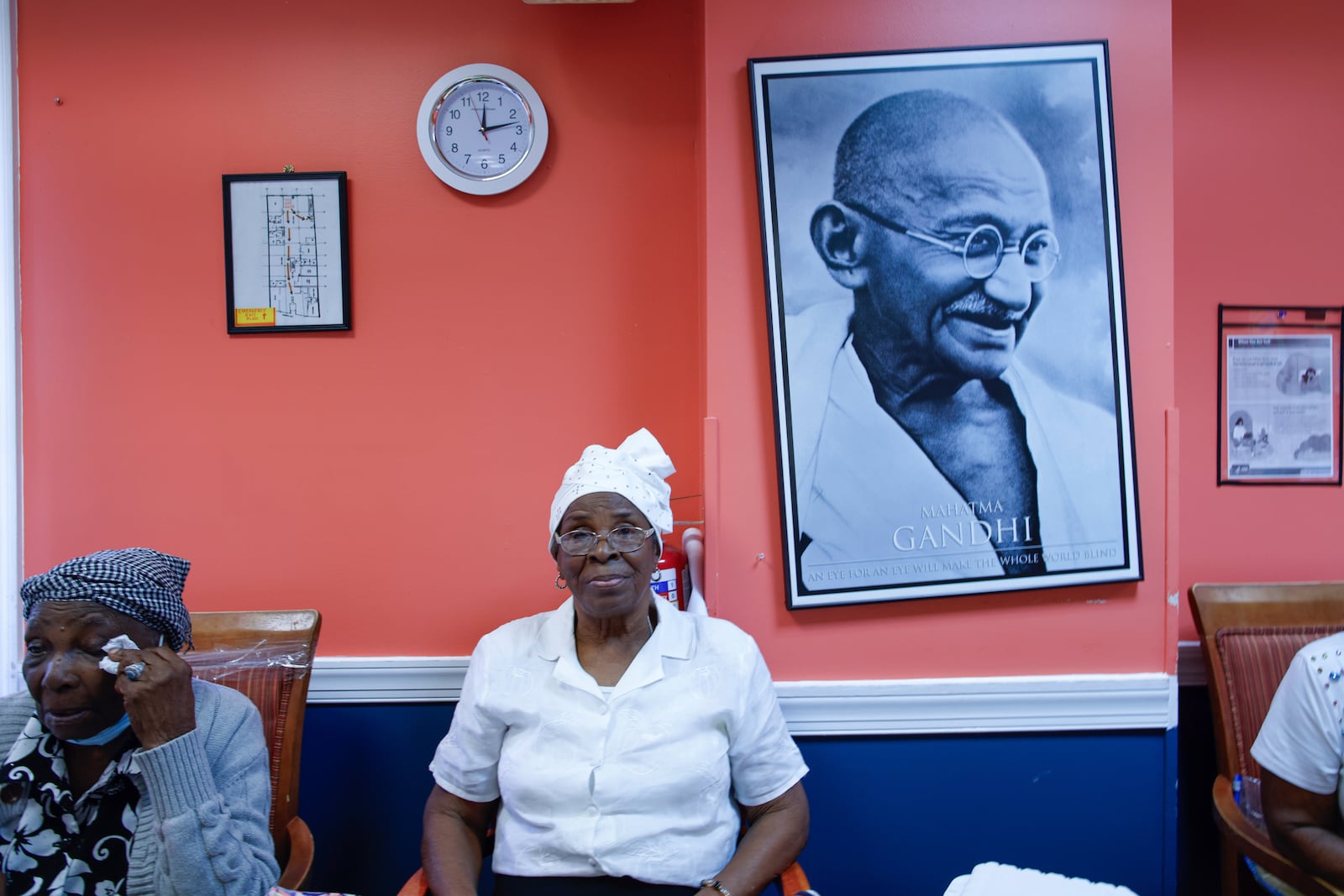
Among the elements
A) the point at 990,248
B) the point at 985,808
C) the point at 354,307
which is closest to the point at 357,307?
the point at 354,307

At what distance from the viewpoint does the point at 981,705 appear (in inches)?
79.0

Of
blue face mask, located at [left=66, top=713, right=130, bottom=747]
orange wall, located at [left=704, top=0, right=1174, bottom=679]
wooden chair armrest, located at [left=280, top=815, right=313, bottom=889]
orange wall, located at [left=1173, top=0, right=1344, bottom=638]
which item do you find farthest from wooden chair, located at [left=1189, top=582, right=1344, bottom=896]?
blue face mask, located at [left=66, top=713, right=130, bottom=747]

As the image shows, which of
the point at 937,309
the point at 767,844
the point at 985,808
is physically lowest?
the point at 985,808

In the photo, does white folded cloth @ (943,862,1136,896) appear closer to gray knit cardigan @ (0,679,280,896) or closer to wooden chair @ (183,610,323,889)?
gray knit cardigan @ (0,679,280,896)

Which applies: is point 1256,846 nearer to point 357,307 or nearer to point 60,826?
point 60,826

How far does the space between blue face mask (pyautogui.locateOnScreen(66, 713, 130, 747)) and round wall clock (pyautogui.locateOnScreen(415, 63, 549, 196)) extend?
147cm

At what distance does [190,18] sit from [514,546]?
1.71 metres

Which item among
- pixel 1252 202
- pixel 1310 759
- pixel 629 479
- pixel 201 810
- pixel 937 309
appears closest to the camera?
pixel 201 810

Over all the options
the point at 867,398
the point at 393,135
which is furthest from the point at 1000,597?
the point at 393,135

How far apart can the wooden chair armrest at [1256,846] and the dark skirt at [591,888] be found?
1.17 metres

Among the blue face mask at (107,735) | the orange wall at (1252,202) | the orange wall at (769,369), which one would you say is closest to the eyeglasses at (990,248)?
the orange wall at (769,369)

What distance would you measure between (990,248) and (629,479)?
107 cm

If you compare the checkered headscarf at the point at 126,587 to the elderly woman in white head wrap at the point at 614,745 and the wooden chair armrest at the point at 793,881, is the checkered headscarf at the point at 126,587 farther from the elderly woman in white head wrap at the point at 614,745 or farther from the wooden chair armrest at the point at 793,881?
the wooden chair armrest at the point at 793,881

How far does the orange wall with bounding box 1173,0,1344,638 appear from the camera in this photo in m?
2.34
